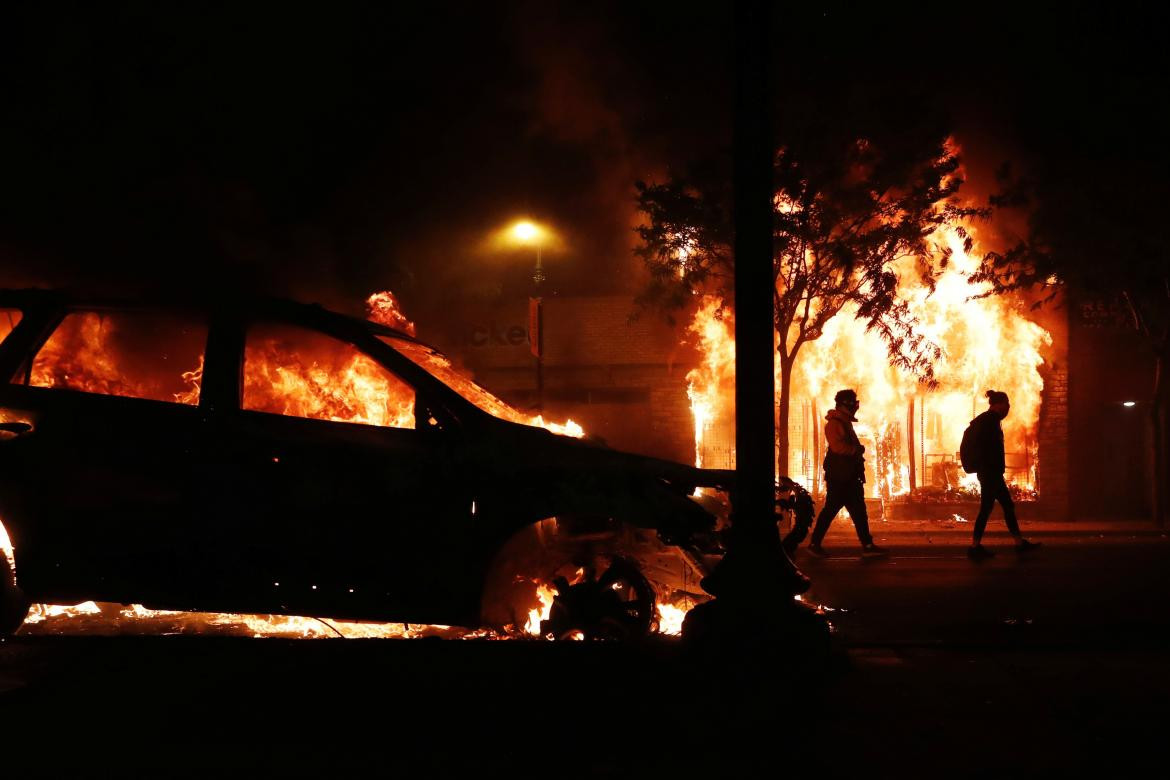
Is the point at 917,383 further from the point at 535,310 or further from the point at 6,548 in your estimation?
the point at 6,548

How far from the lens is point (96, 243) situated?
13.1 metres

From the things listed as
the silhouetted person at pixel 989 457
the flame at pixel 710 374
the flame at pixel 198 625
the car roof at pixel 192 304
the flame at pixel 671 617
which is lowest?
the flame at pixel 198 625

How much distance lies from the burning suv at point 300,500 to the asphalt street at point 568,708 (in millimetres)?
290

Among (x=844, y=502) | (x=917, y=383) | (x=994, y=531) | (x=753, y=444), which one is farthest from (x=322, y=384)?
(x=917, y=383)

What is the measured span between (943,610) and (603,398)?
45.1 feet

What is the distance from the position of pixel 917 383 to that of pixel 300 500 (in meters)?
15.2

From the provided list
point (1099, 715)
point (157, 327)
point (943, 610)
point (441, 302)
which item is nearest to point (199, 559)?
point (157, 327)

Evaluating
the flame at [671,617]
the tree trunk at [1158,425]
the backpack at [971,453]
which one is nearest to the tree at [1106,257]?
the tree trunk at [1158,425]

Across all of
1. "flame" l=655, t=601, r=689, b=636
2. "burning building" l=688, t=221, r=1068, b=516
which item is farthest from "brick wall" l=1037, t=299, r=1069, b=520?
"flame" l=655, t=601, r=689, b=636

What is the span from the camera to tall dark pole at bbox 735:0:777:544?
15.4 ft

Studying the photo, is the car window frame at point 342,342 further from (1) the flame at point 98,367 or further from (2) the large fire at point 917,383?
(2) the large fire at point 917,383

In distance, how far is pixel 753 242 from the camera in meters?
4.77

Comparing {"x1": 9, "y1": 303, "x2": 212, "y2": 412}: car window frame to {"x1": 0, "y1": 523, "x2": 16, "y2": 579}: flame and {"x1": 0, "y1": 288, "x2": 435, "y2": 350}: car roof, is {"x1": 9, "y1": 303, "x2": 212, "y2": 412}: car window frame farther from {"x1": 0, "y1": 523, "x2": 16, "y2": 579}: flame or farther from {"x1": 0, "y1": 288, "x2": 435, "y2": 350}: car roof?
{"x1": 0, "y1": 523, "x2": 16, "y2": 579}: flame

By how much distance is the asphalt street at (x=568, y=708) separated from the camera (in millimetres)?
3521
